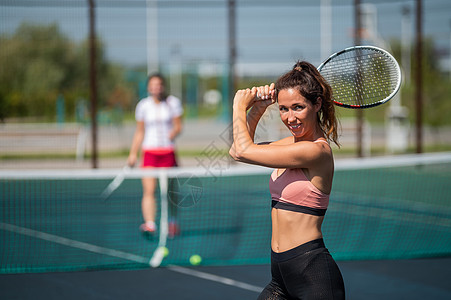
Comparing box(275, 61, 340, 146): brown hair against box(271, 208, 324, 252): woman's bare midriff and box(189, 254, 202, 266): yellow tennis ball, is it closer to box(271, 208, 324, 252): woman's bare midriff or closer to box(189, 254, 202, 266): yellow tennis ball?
box(271, 208, 324, 252): woman's bare midriff

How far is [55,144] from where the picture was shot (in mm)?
12555

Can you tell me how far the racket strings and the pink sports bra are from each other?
2.40 feet

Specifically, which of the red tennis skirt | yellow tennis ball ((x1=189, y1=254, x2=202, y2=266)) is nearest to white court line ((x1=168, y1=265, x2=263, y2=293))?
yellow tennis ball ((x1=189, y1=254, x2=202, y2=266))

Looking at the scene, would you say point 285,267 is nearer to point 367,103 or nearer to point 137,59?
point 367,103

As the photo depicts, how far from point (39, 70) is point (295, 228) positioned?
10795 mm

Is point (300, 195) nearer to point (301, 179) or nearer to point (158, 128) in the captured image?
point (301, 179)

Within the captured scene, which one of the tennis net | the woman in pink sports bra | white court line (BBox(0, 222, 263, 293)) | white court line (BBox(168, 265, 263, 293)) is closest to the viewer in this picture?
the woman in pink sports bra

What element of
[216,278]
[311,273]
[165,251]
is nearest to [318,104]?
[311,273]

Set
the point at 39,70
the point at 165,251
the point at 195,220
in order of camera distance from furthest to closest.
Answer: the point at 39,70 → the point at 195,220 → the point at 165,251

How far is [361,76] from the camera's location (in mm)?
3316

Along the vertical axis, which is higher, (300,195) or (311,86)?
(311,86)

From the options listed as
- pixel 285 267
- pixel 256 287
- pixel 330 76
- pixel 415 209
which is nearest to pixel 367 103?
pixel 330 76

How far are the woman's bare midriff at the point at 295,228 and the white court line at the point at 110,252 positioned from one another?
2259 millimetres

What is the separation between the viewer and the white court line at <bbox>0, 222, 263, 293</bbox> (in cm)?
493
